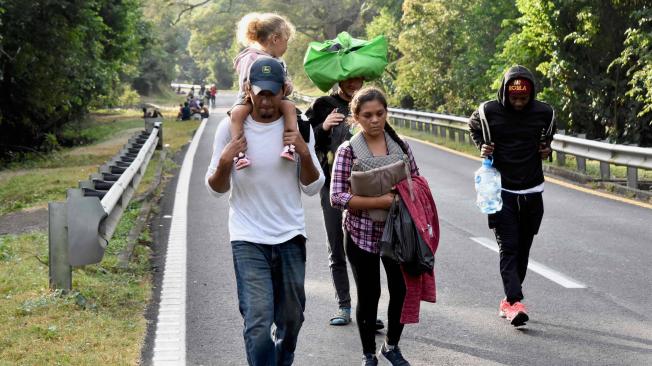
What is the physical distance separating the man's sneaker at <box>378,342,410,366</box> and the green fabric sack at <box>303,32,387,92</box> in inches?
68.4

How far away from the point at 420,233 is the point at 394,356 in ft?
2.53

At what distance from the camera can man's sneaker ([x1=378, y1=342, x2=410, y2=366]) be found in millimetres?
6125

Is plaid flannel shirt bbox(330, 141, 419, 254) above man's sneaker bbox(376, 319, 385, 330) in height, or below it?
above

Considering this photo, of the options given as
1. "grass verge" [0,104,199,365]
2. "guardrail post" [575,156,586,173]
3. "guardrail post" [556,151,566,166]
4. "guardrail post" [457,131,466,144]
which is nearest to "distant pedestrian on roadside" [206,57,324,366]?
"grass verge" [0,104,199,365]

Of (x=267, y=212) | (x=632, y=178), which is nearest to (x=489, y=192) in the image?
(x=267, y=212)

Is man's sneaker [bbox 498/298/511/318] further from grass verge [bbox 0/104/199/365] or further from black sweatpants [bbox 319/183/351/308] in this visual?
grass verge [bbox 0/104/199/365]

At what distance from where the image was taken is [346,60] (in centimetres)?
673

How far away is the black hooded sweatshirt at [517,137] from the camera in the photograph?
24.7 ft

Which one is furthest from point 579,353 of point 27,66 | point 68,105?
point 68,105

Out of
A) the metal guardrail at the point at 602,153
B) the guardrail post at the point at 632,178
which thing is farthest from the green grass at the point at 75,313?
the guardrail post at the point at 632,178

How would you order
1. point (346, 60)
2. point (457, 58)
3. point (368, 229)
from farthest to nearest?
point (457, 58) < point (346, 60) < point (368, 229)

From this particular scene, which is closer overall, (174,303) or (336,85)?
(336,85)

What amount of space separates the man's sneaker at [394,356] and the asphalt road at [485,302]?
293mm

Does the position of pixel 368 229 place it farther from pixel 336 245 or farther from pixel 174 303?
pixel 174 303
